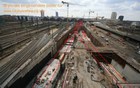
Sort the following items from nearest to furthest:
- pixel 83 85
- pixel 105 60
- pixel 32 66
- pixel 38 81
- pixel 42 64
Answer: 1. pixel 83 85
2. pixel 38 81
3. pixel 32 66
4. pixel 42 64
5. pixel 105 60

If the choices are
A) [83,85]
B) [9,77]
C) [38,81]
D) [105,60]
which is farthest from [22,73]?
[105,60]

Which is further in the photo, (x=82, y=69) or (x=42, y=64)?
(x=42, y=64)

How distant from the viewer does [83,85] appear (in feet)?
29.3

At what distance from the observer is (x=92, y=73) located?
10.7 metres

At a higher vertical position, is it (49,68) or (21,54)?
(21,54)

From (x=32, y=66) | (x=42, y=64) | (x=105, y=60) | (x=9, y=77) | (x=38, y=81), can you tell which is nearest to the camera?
(x=9, y=77)

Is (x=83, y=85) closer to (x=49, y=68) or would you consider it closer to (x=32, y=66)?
(x=49, y=68)

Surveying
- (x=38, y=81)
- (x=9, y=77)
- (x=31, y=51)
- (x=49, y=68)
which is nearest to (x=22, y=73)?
(x=9, y=77)

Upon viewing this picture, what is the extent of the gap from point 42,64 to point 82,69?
5998 mm

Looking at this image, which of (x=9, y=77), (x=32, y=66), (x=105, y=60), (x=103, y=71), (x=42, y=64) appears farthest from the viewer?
(x=105, y=60)

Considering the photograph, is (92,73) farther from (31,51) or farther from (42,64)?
(31,51)

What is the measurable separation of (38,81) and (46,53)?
16.0 ft

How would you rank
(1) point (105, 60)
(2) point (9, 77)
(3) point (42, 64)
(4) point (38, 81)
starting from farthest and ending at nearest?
(1) point (105, 60)
(3) point (42, 64)
(4) point (38, 81)
(2) point (9, 77)

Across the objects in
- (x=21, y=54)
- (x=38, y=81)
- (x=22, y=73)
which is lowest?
(x=38, y=81)
